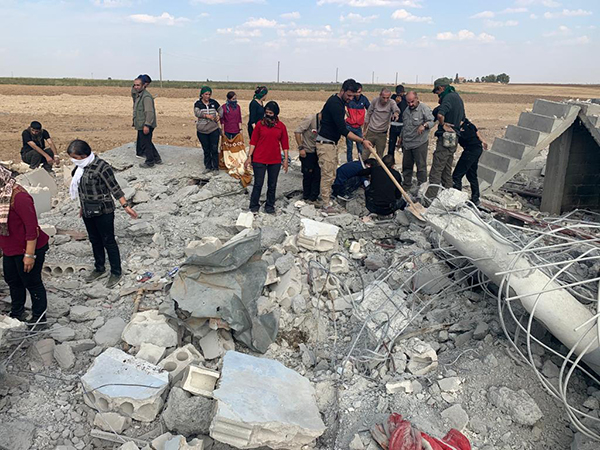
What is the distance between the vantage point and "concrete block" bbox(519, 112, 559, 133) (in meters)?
7.90

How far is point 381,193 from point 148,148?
14.5 feet

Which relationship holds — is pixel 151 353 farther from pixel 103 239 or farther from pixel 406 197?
pixel 406 197

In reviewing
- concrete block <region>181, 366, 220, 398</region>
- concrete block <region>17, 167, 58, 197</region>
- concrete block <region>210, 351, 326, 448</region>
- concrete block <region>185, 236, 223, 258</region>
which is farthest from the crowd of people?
concrete block <region>210, 351, 326, 448</region>

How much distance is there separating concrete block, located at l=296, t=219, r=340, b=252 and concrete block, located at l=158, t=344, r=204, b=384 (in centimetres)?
218

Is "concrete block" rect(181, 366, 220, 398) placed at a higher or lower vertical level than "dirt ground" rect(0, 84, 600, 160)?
lower

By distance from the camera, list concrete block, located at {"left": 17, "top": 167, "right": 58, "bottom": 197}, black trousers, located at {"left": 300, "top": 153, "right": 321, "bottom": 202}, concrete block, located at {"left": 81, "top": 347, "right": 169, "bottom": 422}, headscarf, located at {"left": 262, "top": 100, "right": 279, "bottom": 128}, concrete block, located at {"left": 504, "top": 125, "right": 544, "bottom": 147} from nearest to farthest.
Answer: concrete block, located at {"left": 81, "top": 347, "right": 169, "bottom": 422}
headscarf, located at {"left": 262, "top": 100, "right": 279, "bottom": 128}
black trousers, located at {"left": 300, "top": 153, "right": 321, "bottom": 202}
concrete block, located at {"left": 504, "top": 125, "right": 544, "bottom": 147}
concrete block, located at {"left": 17, "top": 167, "right": 58, "bottom": 197}

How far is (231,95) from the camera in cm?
848

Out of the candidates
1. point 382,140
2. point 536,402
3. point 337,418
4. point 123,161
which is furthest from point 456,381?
point 123,161

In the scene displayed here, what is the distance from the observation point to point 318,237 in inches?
237

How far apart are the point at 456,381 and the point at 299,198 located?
176 inches

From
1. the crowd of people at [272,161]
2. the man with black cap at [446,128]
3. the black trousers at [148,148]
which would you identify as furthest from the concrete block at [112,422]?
the black trousers at [148,148]

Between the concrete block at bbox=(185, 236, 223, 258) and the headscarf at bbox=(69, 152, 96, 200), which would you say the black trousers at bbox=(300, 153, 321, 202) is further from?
the headscarf at bbox=(69, 152, 96, 200)

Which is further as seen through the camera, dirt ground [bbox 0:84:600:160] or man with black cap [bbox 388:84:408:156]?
dirt ground [bbox 0:84:600:160]

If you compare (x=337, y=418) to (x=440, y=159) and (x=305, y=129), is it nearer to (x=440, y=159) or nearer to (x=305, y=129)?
(x=305, y=129)
